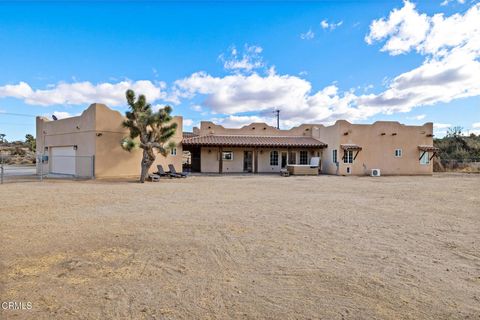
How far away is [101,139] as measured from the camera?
20125 millimetres

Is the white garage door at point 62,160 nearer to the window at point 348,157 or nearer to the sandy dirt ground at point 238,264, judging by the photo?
the sandy dirt ground at point 238,264

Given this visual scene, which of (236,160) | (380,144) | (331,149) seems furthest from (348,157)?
(236,160)

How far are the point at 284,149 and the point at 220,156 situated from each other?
21.7 ft

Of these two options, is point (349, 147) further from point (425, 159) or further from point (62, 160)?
point (62, 160)

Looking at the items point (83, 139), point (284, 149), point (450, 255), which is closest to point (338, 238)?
point (450, 255)

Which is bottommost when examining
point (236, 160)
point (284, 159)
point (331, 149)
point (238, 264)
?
point (238, 264)

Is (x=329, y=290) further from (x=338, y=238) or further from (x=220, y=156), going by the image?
(x=220, y=156)

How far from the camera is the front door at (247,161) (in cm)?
2842

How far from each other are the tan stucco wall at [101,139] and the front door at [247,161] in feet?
33.6

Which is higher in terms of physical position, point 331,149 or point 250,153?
point 331,149

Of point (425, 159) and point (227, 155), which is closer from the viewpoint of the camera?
point (227, 155)

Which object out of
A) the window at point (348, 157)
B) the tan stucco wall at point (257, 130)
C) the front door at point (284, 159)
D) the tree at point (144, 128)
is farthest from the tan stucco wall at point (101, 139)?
the window at point (348, 157)

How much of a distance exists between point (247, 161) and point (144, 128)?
12166 mm

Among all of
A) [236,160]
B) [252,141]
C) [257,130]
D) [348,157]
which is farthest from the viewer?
[257,130]
